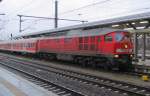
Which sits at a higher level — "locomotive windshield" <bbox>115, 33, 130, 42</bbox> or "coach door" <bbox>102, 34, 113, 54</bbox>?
"locomotive windshield" <bbox>115, 33, 130, 42</bbox>

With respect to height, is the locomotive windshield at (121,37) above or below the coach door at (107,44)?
above

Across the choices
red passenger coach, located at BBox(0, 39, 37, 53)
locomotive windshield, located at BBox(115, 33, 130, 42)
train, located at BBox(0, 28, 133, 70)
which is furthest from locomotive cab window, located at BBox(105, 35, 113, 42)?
red passenger coach, located at BBox(0, 39, 37, 53)

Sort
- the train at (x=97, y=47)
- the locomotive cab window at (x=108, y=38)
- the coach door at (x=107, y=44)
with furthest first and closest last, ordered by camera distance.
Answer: the locomotive cab window at (x=108, y=38)
the coach door at (x=107, y=44)
the train at (x=97, y=47)

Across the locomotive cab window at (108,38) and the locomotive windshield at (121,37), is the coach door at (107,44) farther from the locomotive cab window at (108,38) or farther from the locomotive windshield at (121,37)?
the locomotive windshield at (121,37)

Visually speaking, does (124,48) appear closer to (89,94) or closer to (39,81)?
(39,81)

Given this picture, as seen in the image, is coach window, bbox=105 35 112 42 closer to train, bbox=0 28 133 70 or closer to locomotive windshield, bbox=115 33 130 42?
train, bbox=0 28 133 70

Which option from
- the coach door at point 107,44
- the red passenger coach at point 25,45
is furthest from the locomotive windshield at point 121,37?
the red passenger coach at point 25,45

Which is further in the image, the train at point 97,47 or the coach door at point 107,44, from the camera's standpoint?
the coach door at point 107,44

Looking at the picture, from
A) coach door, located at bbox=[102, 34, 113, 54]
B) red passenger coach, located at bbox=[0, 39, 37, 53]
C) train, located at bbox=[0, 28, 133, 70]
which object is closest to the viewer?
train, located at bbox=[0, 28, 133, 70]

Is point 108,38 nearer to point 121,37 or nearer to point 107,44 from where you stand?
point 107,44

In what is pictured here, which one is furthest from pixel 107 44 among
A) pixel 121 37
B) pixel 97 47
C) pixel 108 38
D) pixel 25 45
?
pixel 25 45

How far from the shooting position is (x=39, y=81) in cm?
1678

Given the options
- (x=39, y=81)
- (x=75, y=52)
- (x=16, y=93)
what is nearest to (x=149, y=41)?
(x=75, y=52)

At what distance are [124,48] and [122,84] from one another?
648 cm
